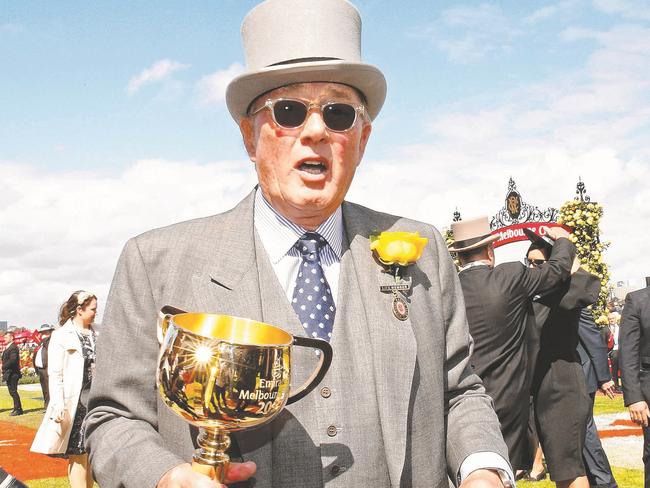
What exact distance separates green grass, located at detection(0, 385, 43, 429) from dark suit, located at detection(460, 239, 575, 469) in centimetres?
1335

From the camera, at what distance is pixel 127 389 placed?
2086 mm

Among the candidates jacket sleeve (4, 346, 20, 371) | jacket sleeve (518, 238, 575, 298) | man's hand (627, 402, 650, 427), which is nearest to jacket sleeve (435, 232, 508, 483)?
jacket sleeve (518, 238, 575, 298)

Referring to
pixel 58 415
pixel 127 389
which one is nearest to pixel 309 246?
pixel 127 389

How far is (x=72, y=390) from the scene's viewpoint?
7.66 m

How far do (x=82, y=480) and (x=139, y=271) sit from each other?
20.6ft

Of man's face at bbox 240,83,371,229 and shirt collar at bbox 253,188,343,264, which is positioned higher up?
man's face at bbox 240,83,371,229

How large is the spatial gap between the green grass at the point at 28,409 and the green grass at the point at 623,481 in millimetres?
12317

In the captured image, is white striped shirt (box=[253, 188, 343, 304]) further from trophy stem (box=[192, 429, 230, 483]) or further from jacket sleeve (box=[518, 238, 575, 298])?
jacket sleeve (box=[518, 238, 575, 298])

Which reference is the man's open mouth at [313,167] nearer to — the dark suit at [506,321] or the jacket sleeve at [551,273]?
the dark suit at [506,321]

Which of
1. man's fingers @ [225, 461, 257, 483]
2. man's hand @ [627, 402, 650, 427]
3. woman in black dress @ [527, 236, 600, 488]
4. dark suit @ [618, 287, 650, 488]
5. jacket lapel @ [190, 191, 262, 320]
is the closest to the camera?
man's fingers @ [225, 461, 257, 483]

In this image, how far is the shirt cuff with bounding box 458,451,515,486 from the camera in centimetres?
207

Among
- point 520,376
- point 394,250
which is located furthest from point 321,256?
point 520,376

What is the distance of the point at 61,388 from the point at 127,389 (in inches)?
242

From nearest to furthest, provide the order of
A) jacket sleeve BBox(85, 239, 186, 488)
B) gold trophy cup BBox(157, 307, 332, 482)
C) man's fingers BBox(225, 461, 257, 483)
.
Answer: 1. gold trophy cup BBox(157, 307, 332, 482)
2. man's fingers BBox(225, 461, 257, 483)
3. jacket sleeve BBox(85, 239, 186, 488)
